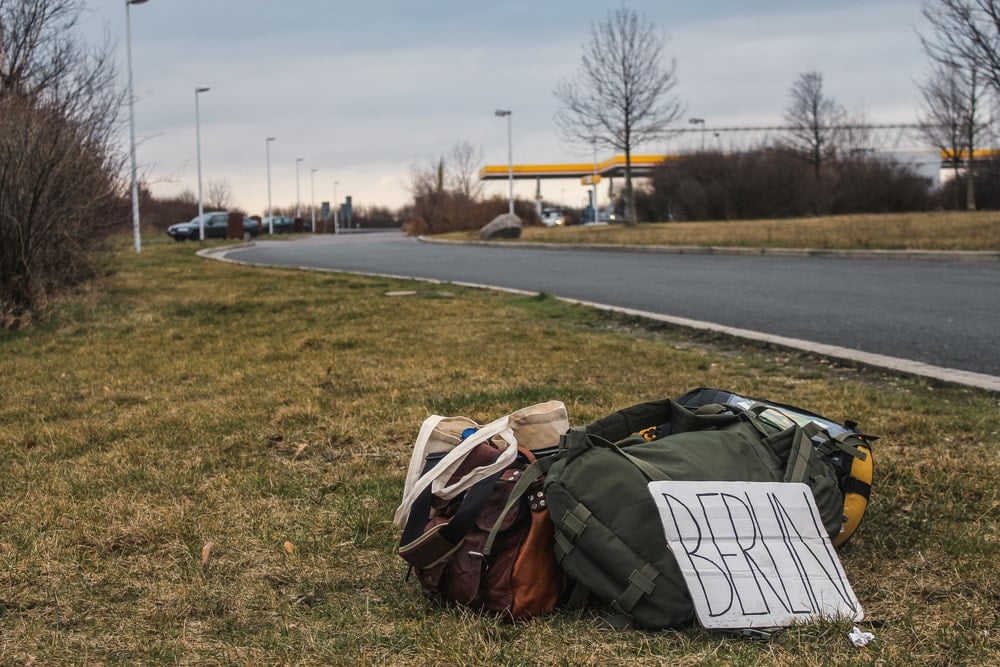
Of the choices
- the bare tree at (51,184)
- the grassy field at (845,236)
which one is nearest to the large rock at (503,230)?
the grassy field at (845,236)

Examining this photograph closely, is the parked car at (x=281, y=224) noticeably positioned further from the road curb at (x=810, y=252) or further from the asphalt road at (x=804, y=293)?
the asphalt road at (x=804, y=293)

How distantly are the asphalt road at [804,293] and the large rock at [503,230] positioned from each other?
13449 millimetres

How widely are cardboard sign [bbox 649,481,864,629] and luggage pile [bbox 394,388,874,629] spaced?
10mm

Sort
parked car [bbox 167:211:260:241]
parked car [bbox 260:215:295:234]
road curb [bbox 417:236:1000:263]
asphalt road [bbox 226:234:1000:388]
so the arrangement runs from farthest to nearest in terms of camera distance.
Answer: parked car [bbox 260:215:295:234], parked car [bbox 167:211:260:241], road curb [bbox 417:236:1000:263], asphalt road [bbox 226:234:1000:388]

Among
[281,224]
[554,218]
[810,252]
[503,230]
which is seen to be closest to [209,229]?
[503,230]

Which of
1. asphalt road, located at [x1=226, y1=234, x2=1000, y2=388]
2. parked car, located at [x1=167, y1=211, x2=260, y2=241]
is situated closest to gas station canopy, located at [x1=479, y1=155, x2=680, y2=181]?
parked car, located at [x1=167, y1=211, x2=260, y2=241]

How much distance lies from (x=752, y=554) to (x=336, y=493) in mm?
1855

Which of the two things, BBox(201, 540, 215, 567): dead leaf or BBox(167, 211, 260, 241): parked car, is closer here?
BBox(201, 540, 215, 567): dead leaf

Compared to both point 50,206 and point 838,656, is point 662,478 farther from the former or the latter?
point 50,206

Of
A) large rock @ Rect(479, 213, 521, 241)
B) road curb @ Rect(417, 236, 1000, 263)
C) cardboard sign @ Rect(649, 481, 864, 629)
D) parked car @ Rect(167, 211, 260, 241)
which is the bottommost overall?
cardboard sign @ Rect(649, 481, 864, 629)

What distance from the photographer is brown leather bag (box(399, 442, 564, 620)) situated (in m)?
2.68

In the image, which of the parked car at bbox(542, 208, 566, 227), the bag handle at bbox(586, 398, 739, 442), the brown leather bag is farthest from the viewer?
the parked car at bbox(542, 208, 566, 227)

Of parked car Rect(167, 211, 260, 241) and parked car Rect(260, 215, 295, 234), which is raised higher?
parked car Rect(260, 215, 295, 234)

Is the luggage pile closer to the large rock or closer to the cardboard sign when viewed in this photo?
the cardboard sign
